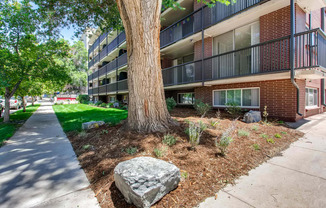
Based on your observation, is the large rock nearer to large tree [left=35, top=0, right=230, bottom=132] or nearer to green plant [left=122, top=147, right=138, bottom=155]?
green plant [left=122, top=147, right=138, bottom=155]

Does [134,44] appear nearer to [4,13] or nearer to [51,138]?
[51,138]

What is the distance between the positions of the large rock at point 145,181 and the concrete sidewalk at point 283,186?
0.56 metres

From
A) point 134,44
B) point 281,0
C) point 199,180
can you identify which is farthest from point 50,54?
point 281,0

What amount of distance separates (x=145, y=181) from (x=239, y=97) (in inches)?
307

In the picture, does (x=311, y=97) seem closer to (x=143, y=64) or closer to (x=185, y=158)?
(x=185, y=158)

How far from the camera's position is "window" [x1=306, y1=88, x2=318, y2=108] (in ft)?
27.7

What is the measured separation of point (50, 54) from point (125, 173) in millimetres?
10200

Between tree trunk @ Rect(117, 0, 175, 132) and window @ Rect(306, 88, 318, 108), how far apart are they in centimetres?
867

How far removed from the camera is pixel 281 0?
6328 millimetres

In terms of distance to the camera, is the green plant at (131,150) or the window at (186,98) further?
the window at (186,98)

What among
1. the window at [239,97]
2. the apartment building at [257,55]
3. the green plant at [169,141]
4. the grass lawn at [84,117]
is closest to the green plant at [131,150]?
the green plant at [169,141]

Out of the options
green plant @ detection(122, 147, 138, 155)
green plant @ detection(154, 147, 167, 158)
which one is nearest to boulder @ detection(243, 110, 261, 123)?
green plant @ detection(154, 147, 167, 158)

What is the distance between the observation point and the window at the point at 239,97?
7.84 metres

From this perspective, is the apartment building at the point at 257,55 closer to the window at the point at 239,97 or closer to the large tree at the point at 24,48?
the window at the point at 239,97
